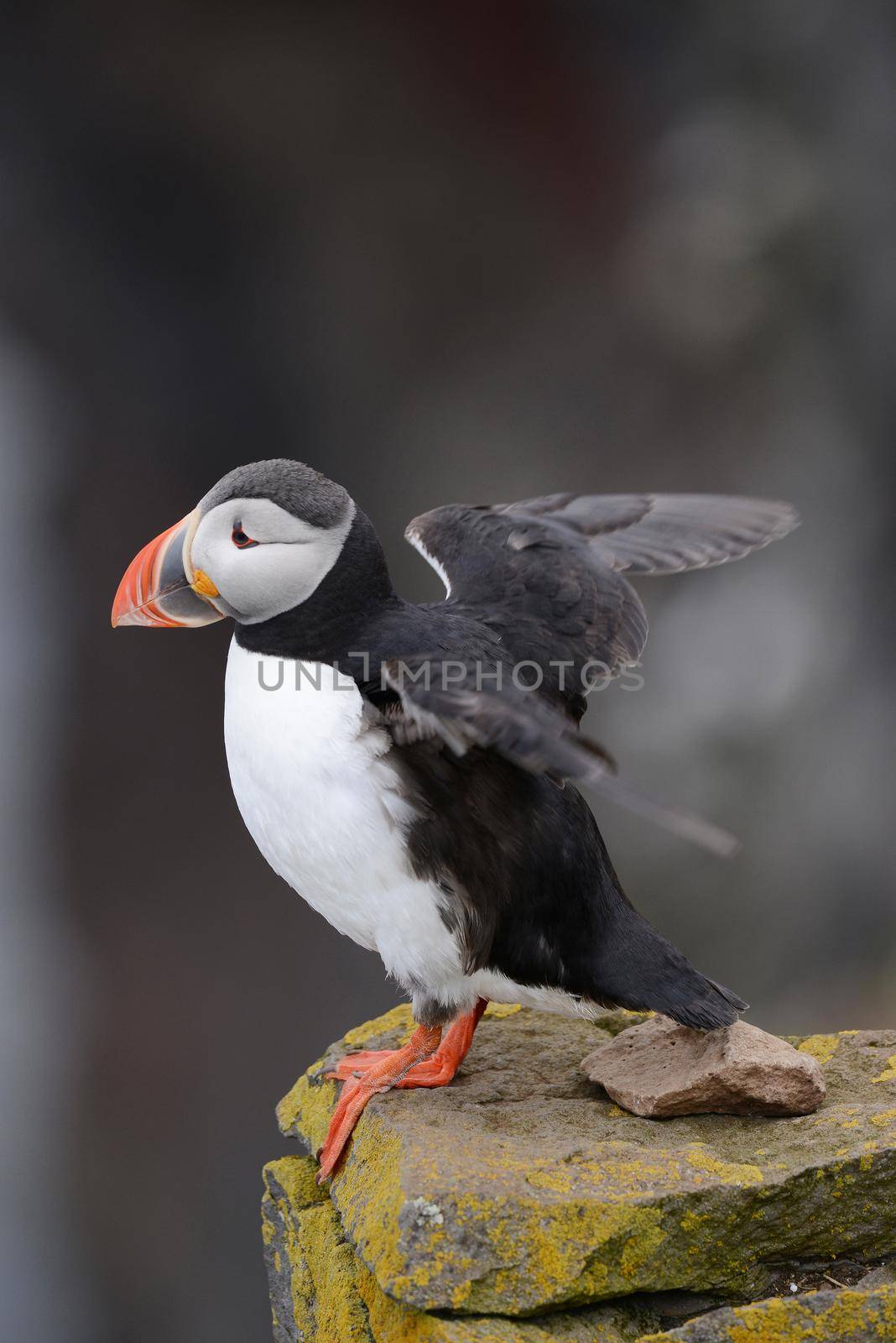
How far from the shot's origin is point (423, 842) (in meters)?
2.49

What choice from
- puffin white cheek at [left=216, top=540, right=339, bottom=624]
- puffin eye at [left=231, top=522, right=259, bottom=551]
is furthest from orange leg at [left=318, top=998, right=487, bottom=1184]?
puffin eye at [left=231, top=522, right=259, bottom=551]

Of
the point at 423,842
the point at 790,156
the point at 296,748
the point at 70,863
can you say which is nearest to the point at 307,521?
the point at 296,748

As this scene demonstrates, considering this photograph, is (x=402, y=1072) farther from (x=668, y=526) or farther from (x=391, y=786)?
(x=668, y=526)

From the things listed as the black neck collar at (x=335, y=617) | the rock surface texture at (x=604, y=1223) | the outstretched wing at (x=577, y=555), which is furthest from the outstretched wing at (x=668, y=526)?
the rock surface texture at (x=604, y=1223)

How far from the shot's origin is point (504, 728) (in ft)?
6.78

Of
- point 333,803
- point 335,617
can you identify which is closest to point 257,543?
point 335,617

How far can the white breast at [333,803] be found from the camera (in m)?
2.46

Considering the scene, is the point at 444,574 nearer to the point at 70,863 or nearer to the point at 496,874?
the point at 496,874

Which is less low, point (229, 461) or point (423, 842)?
point (229, 461)

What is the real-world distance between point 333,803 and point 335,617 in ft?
1.18

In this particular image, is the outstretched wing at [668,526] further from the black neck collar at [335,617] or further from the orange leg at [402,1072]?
the orange leg at [402,1072]

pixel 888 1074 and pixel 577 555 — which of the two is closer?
pixel 888 1074

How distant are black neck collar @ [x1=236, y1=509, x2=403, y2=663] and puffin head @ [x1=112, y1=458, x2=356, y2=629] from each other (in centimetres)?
2

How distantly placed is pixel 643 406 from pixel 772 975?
250 centimetres
